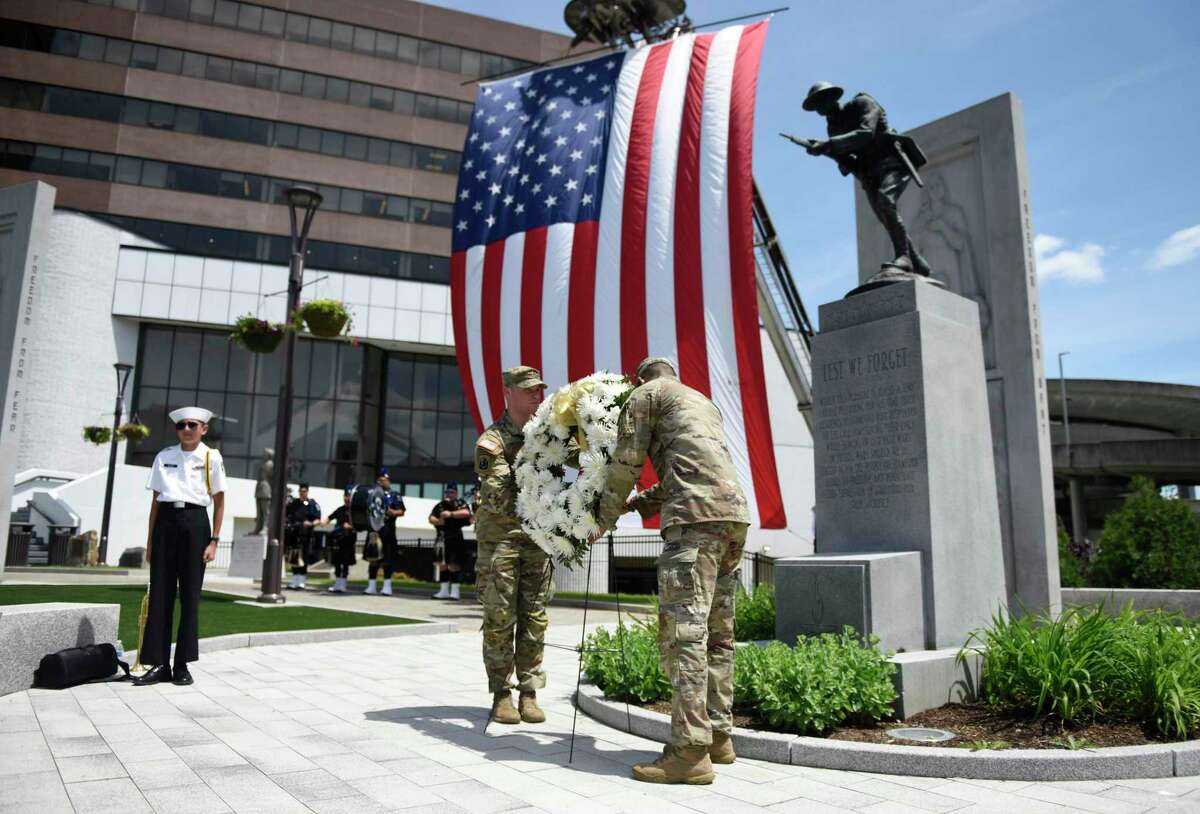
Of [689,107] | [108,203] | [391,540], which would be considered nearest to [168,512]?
[391,540]

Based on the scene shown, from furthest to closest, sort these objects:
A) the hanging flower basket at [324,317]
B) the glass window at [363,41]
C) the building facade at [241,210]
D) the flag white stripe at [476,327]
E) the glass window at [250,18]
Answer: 1. the glass window at [363,41]
2. the glass window at [250,18]
3. the building facade at [241,210]
4. the flag white stripe at [476,327]
5. the hanging flower basket at [324,317]

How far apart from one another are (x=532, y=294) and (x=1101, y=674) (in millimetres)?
12901

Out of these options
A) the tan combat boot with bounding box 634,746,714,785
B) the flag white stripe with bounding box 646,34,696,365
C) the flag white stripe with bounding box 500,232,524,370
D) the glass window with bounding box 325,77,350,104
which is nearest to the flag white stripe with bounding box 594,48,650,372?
the flag white stripe with bounding box 646,34,696,365

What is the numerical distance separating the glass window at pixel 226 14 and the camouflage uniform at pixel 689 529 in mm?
44928

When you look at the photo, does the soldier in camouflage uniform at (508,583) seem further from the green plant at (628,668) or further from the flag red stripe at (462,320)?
the flag red stripe at (462,320)

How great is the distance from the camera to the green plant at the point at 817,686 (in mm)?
4730

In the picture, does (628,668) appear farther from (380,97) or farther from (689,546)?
(380,97)

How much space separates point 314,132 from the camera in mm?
41375

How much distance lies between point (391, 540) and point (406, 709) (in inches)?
424

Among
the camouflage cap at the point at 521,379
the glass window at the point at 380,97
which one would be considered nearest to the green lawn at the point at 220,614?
the camouflage cap at the point at 521,379

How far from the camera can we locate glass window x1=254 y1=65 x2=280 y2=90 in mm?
41000

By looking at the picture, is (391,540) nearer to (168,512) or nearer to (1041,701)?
(168,512)

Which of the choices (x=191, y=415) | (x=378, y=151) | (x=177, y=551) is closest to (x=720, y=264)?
(x=191, y=415)

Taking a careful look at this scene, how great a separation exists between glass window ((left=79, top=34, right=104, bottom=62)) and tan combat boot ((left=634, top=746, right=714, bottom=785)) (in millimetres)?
46047
